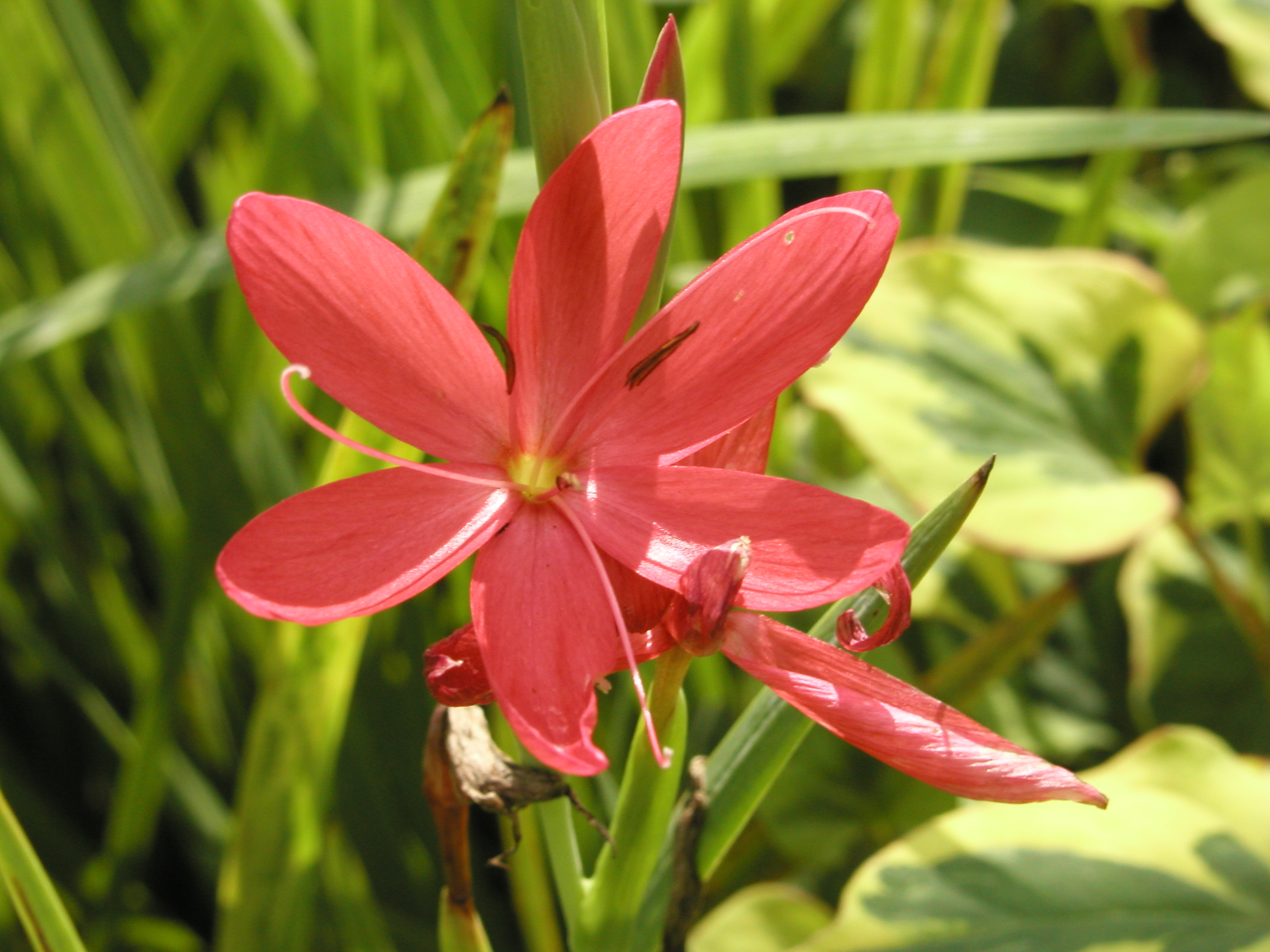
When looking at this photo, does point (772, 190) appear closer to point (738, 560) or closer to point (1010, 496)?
point (1010, 496)

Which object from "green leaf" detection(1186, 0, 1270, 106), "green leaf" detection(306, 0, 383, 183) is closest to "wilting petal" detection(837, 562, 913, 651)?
"green leaf" detection(306, 0, 383, 183)

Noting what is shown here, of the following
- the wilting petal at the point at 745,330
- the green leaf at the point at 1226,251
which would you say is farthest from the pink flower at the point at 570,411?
the green leaf at the point at 1226,251

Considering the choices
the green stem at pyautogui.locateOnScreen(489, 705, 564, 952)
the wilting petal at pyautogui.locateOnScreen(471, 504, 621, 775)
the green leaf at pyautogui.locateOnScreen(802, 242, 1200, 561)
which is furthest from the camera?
the green leaf at pyautogui.locateOnScreen(802, 242, 1200, 561)

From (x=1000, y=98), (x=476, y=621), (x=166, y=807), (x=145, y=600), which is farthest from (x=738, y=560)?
(x=1000, y=98)

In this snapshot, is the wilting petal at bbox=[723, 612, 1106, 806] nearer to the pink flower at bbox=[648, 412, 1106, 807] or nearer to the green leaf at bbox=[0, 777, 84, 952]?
the pink flower at bbox=[648, 412, 1106, 807]

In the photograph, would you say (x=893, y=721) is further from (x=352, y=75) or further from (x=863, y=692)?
(x=352, y=75)

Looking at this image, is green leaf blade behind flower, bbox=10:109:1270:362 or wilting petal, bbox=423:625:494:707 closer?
wilting petal, bbox=423:625:494:707

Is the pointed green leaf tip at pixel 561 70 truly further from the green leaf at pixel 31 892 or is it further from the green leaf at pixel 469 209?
the green leaf at pixel 31 892
